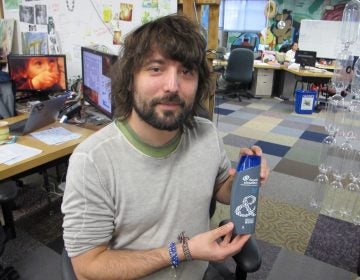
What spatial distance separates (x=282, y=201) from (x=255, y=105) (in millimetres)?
3528

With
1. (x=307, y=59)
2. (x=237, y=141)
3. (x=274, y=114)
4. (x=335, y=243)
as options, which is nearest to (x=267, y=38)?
(x=307, y=59)

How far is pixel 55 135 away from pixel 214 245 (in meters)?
1.28

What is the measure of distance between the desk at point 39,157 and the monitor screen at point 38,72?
0.72 meters

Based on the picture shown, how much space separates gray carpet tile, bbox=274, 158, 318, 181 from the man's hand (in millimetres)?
2403

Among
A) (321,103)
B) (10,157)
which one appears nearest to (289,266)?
(10,157)

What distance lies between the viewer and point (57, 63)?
2.34 meters

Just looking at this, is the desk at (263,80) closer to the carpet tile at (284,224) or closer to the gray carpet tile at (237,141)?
the gray carpet tile at (237,141)

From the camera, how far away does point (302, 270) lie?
1.85m

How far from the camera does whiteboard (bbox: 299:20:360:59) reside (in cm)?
651

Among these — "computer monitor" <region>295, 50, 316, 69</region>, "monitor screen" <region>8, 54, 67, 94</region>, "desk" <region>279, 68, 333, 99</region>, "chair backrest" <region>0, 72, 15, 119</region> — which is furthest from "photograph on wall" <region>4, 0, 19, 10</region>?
"computer monitor" <region>295, 50, 316, 69</region>

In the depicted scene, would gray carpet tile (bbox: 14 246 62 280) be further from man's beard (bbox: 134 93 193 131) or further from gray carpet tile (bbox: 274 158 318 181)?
gray carpet tile (bbox: 274 158 318 181)

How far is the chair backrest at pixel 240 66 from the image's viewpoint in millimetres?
5570

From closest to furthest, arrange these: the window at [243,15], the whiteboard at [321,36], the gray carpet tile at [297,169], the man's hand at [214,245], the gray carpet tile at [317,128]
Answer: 1. the man's hand at [214,245]
2. the gray carpet tile at [297,169]
3. the gray carpet tile at [317,128]
4. the whiteboard at [321,36]
5. the window at [243,15]

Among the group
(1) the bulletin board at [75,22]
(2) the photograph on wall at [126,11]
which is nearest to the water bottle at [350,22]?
(1) the bulletin board at [75,22]
